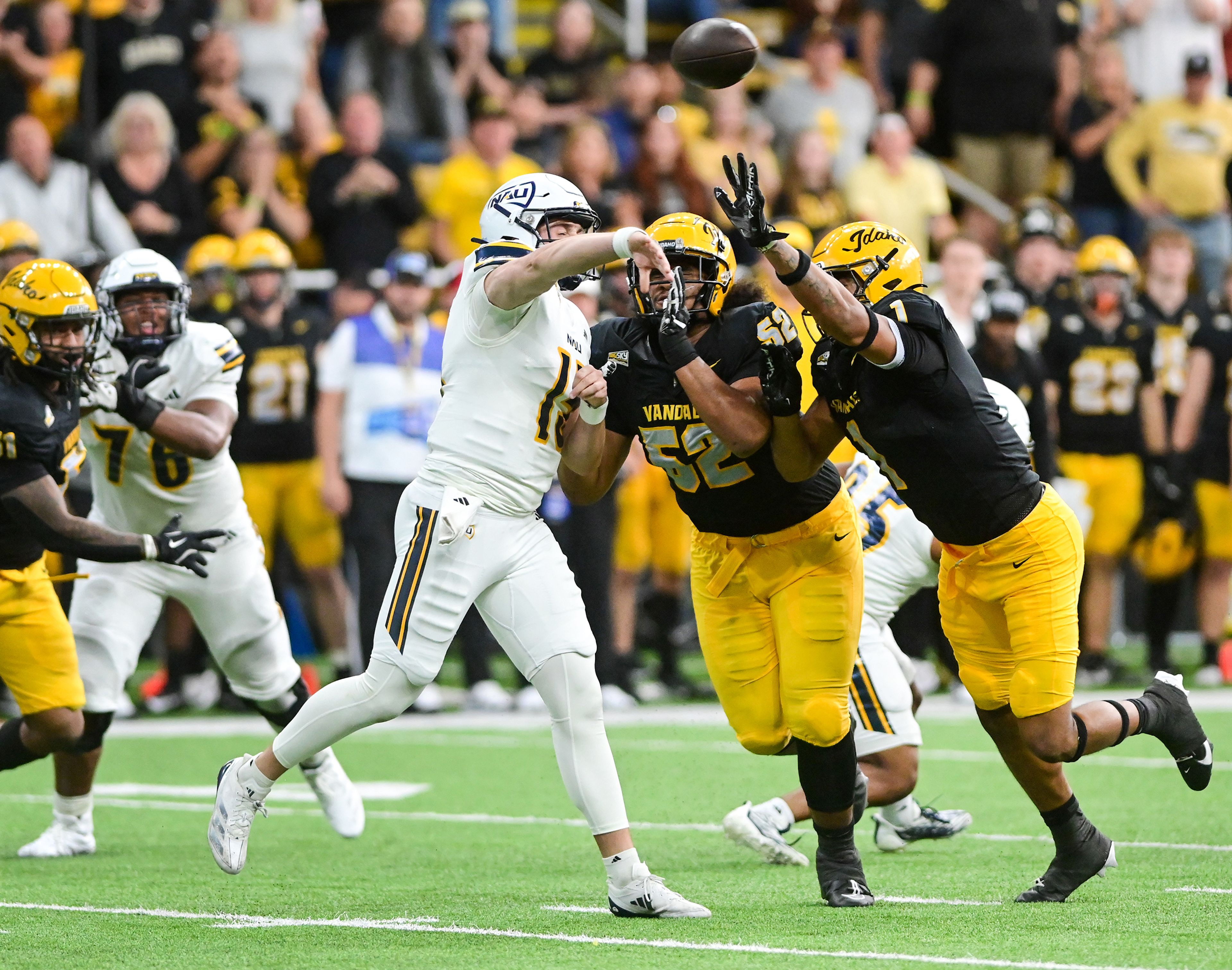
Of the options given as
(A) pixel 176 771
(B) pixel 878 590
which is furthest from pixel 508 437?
(A) pixel 176 771

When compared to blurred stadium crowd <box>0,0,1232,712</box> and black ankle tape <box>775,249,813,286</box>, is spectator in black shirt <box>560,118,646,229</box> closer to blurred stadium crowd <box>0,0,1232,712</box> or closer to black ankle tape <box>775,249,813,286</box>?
blurred stadium crowd <box>0,0,1232,712</box>

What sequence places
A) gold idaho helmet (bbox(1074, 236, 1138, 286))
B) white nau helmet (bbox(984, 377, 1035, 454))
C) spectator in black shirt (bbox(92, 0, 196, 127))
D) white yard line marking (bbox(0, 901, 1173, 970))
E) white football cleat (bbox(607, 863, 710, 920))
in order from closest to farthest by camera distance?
white yard line marking (bbox(0, 901, 1173, 970)), white football cleat (bbox(607, 863, 710, 920)), white nau helmet (bbox(984, 377, 1035, 454)), gold idaho helmet (bbox(1074, 236, 1138, 286)), spectator in black shirt (bbox(92, 0, 196, 127))

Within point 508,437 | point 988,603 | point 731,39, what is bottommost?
point 988,603

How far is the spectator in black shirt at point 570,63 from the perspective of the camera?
13.2 meters

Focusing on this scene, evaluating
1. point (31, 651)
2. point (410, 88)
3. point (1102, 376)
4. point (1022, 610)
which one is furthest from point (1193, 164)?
point (31, 651)

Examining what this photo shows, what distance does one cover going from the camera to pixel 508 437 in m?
5.14

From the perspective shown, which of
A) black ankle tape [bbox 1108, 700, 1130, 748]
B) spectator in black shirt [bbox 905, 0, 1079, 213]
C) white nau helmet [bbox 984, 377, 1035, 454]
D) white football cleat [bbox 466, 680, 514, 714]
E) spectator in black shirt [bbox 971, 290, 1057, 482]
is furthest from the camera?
spectator in black shirt [bbox 905, 0, 1079, 213]

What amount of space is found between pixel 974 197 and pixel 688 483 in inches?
343

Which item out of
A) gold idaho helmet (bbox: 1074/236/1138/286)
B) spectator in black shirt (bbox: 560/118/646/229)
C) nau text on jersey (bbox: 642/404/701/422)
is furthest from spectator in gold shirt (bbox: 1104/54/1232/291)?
nau text on jersey (bbox: 642/404/701/422)

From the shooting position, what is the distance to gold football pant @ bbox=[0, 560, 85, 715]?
6.08 m

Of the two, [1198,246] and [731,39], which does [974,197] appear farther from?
[731,39]

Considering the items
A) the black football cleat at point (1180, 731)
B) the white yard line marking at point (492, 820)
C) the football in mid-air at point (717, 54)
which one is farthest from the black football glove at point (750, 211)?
the white yard line marking at point (492, 820)

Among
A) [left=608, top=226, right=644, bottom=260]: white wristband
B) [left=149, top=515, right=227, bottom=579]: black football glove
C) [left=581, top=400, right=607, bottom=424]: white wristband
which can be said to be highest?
[left=608, top=226, right=644, bottom=260]: white wristband

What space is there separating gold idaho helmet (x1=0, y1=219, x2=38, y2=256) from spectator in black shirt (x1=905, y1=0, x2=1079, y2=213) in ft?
22.4
